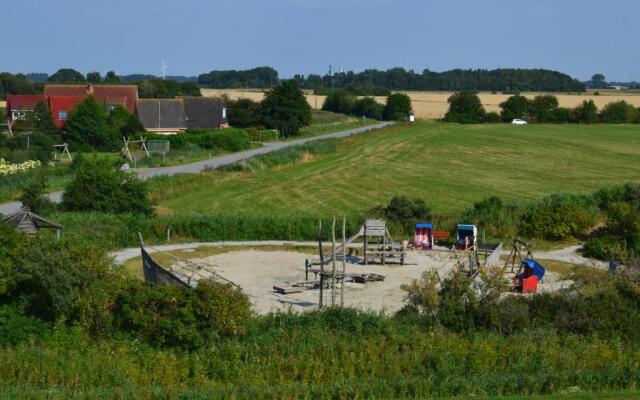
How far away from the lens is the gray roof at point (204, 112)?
73562mm

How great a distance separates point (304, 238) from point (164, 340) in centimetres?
1309

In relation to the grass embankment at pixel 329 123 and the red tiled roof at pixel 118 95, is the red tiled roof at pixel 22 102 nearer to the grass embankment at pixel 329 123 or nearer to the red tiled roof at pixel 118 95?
the red tiled roof at pixel 118 95

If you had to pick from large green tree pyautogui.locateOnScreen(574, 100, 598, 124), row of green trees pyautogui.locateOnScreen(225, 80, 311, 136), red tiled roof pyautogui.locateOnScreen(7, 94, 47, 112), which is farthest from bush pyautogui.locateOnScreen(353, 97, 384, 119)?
red tiled roof pyautogui.locateOnScreen(7, 94, 47, 112)

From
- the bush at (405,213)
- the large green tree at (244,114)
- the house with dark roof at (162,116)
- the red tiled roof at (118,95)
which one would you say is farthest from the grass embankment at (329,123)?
the bush at (405,213)

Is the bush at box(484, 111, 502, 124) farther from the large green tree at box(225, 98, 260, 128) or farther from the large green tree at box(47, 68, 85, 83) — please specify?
the large green tree at box(47, 68, 85, 83)

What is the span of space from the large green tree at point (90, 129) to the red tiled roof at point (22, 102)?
9.49 meters

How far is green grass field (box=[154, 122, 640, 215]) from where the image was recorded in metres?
38.6

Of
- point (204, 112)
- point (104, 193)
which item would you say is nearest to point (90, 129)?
point (204, 112)

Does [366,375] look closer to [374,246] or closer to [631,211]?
[374,246]

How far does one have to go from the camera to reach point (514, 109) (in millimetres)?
89250

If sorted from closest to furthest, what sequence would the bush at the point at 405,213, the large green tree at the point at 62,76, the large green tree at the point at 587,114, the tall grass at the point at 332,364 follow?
the tall grass at the point at 332,364 < the bush at the point at 405,213 < the large green tree at the point at 587,114 < the large green tree at the point at 62,76

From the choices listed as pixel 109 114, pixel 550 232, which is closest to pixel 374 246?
pixel 550 232

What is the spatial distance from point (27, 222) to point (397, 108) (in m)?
77.9

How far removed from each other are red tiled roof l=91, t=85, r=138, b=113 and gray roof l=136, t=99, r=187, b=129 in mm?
1921
